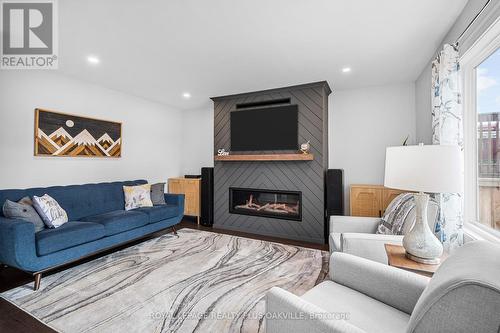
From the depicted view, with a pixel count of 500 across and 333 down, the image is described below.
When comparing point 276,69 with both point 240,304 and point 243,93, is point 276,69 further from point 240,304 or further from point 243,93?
point 240,304

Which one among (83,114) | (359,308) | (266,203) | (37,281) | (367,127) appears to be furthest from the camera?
(266,203)

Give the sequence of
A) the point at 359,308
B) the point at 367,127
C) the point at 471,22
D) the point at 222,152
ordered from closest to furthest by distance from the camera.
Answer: the point at 359,308
the point at 471,22
the point at 367,127
the point at 222,152

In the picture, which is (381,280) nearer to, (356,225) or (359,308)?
(359,308)

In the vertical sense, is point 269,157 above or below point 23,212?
above

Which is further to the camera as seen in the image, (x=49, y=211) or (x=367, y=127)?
(x=367, y=127)

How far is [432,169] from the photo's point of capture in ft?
4.34

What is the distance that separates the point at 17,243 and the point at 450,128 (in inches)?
155

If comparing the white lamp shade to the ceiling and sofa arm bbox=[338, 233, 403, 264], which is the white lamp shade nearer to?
sofa arm bbox=[338, 233, 403, 264]

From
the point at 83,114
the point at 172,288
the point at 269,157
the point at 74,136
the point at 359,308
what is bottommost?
the point at 172,288

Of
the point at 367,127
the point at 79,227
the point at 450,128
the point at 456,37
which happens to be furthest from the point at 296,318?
the point at 367,127

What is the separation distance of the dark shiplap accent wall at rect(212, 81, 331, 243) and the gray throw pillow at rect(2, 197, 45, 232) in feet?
8.58

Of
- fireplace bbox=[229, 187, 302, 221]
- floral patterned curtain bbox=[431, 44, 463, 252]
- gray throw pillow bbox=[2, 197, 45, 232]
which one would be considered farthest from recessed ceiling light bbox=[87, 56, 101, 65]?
floral patterned curtain bbox=[431, 44, 463, 252]

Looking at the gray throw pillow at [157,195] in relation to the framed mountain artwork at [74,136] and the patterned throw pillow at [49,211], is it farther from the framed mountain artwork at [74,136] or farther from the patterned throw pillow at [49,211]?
the patterned throw pillow at [49,211]

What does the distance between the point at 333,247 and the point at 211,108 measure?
4.01 metres
